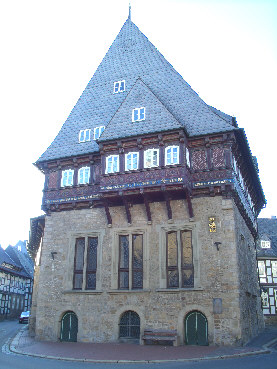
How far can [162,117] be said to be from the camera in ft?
72.8

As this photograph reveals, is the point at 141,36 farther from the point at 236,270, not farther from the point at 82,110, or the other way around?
the point at 236,270

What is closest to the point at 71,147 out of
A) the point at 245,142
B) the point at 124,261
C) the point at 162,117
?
the point at 162,117

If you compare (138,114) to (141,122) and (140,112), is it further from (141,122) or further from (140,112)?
(141,122)

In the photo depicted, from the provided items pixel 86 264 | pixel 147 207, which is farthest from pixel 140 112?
pixel 86 264

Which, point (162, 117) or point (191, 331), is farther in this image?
point (162, 117)

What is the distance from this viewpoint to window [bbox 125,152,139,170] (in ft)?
71.3

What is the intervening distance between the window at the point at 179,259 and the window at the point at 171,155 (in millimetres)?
3859

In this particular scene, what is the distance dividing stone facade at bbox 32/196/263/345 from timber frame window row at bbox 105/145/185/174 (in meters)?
2.33

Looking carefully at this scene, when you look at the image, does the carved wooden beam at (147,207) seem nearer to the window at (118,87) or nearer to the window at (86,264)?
the window at (86,264)

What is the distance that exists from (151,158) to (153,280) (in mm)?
6696

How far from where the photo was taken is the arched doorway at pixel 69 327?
2134cm

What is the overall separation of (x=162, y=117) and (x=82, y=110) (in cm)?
782

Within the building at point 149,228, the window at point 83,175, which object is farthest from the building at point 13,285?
the window at point 83,175

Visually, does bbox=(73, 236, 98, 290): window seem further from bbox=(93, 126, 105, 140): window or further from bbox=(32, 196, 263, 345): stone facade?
bbox=(93, 126, 105, 140): window
